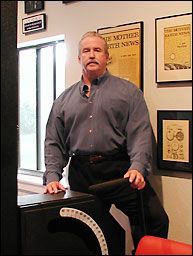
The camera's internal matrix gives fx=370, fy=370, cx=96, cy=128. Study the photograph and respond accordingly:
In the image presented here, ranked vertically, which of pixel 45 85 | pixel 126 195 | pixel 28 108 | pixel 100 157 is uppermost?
pixel 45 85

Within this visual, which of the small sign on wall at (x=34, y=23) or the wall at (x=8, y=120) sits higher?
the small sign on wall at (x=34, y=23)

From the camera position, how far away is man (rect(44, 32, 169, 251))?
5.36 ft

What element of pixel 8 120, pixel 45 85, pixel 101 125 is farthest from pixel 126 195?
pixel 45 85

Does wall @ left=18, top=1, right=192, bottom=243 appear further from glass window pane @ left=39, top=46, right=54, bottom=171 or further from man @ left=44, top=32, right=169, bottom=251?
glass window pane @ left=39, top=46, right=54, bottom=171

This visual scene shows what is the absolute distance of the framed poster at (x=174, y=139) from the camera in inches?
67.4

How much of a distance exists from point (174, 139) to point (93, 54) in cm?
55

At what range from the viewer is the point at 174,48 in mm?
1729

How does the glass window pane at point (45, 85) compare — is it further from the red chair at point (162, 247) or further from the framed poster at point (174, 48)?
the red chair at point (162, 247)

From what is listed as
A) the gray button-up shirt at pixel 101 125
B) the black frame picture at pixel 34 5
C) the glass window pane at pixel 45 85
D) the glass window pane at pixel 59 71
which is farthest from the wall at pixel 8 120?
the glass window pane at pixel 45 85

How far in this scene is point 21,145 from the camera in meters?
2.99

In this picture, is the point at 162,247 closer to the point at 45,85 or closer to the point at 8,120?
the point at 8,120

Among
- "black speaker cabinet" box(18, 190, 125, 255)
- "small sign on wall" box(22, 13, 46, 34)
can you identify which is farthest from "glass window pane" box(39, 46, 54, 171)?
"black speaker cabinet" box(18, 190, 125, 255)

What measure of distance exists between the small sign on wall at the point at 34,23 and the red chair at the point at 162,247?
1711 mm

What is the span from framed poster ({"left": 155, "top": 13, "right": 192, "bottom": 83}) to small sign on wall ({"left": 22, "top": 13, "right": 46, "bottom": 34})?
0.82 metres
